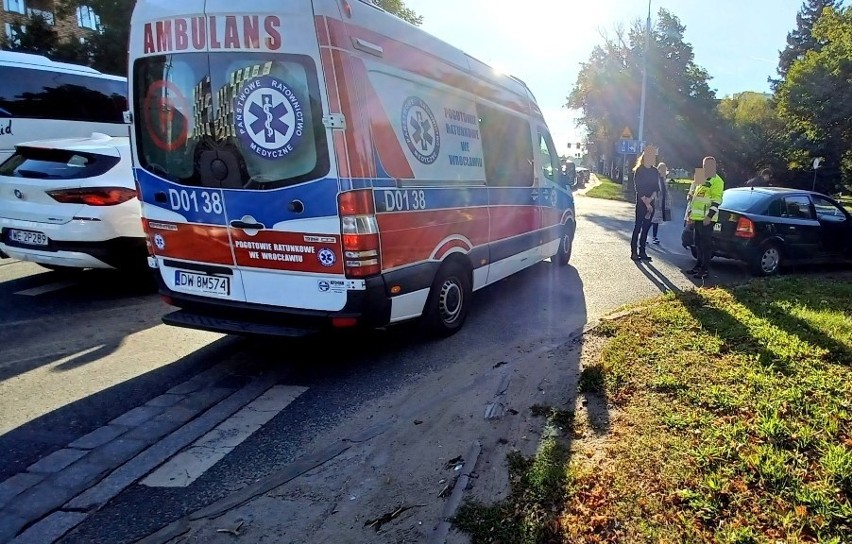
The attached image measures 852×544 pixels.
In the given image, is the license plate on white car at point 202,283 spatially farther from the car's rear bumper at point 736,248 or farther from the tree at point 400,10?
the tree at point 400,10

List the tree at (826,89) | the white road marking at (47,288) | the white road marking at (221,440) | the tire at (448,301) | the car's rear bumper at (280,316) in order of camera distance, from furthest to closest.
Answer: the tree at (826,89) → the white road marking at (47,288) → the tire at (448,301) → the car's rear bumper at (280,316) → the white road marking at (221,440)

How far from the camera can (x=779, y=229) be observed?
8.53 meters

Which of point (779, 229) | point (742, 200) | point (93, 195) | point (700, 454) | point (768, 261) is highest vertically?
point (93, 195)

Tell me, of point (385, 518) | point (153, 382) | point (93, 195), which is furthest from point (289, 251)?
point (93, 195)

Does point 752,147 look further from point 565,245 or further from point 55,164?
point 55,164

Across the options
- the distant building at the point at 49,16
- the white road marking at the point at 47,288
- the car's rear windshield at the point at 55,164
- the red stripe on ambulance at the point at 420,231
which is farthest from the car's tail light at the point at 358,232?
the distant building at the point at 49,16

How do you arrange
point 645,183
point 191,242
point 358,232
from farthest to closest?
point 645,183
point 191,242
point 358,232

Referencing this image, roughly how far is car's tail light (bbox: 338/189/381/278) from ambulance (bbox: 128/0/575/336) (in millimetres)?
11

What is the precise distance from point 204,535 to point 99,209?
4.97 meters

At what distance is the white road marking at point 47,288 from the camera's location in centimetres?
676

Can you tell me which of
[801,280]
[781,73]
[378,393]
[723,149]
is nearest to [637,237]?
[801,280]

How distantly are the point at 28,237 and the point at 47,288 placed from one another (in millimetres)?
848

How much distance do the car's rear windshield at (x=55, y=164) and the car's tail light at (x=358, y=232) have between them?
399 centimetres

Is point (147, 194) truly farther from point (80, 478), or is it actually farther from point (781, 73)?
point (781, 73)
